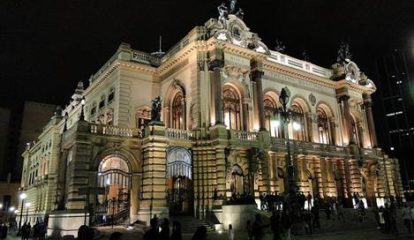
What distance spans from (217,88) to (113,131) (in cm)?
895

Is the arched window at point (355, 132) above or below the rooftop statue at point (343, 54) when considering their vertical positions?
below

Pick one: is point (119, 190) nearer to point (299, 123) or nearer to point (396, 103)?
point (299, 123)

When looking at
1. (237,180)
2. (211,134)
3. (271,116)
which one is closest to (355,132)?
(271,116)

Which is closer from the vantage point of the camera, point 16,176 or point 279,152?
point 279,152

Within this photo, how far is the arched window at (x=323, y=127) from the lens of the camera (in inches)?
1518

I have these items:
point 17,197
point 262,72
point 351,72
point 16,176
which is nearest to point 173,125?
point 262,72

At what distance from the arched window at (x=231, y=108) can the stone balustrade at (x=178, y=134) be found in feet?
14.4

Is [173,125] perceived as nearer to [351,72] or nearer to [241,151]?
[241,151]

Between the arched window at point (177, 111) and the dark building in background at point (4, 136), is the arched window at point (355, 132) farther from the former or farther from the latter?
the dark building in background at point (4, 136)

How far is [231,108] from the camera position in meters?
31.0

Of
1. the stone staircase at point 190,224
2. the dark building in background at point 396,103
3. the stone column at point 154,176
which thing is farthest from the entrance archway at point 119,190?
the dark building in background at point 396,103

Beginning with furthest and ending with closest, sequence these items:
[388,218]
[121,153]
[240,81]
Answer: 1. [240,81]
2. [121,153]
3. [388,218]

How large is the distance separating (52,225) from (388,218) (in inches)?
861

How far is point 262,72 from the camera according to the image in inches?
1247
